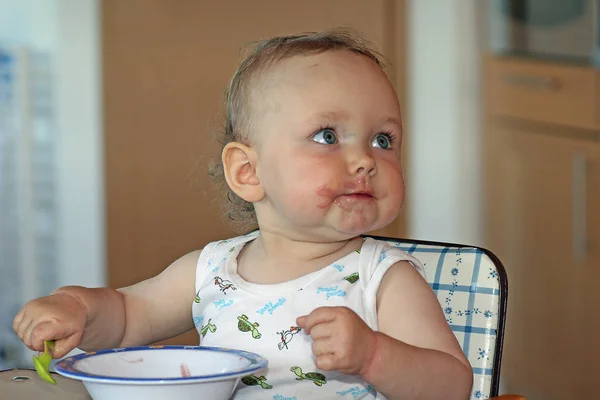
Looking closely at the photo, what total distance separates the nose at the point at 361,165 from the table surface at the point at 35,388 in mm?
367

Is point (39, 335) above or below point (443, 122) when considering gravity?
below

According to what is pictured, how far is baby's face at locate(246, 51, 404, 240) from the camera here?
113cm

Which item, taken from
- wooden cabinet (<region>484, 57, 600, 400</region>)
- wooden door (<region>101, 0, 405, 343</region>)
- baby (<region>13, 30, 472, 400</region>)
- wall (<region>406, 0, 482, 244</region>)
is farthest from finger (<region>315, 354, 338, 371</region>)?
wall (<region>406, 0, 482, 244</region>)

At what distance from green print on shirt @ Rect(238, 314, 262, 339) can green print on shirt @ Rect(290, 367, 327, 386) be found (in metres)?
0.06

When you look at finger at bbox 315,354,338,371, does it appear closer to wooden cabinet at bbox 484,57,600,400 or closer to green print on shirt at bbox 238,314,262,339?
green print on shirt at bbox 238,314,262,339

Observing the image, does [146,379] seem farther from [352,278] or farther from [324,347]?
[352,278]

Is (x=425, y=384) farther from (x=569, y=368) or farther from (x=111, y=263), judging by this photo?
(x=111, y=263)

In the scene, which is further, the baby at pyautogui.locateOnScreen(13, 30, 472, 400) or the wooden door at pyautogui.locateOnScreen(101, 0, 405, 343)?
the wooden door at pyautogui.locateOnScreen(101, 0, 405, 343)

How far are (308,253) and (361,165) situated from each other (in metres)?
0.16

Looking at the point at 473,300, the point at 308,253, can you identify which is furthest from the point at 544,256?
the point at 308,253

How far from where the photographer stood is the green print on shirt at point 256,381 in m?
1.14

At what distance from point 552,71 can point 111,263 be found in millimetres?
1553

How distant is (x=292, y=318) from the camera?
115 cm

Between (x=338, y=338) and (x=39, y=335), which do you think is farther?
(x=39, y=335)
